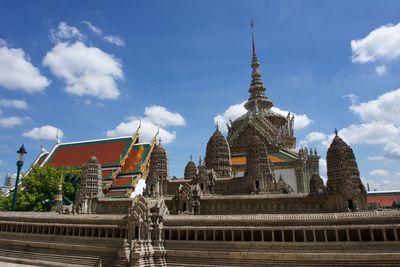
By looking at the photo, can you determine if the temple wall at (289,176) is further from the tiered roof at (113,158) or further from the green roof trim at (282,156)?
the tiered roof at (113,158)

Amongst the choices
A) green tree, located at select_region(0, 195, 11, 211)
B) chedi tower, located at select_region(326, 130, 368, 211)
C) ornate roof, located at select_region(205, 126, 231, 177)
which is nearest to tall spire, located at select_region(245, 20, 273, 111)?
ornate roof, located at select_region(205, 126, 231, 177)

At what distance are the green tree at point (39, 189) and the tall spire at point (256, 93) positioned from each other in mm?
44747

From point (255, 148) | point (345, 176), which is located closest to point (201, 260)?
point (345, 176)

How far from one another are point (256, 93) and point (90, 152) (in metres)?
40.7

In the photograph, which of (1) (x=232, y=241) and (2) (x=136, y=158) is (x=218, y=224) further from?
(2) (x=136, y=158)

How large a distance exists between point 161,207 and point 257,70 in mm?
64603

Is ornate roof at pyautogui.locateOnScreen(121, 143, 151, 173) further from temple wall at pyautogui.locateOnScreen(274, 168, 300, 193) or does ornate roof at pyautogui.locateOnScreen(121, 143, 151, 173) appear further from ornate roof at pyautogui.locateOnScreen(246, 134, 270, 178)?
temple wall at pyautogui.locateOnScreen(274, 168, 300, 193)

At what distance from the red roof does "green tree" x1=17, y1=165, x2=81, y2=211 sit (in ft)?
36.2

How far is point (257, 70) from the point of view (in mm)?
82312

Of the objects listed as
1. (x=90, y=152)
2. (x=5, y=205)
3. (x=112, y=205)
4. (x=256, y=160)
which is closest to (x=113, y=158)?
(x=90, y=152)

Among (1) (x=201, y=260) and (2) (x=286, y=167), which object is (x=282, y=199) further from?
(2) (x=286, y=167)

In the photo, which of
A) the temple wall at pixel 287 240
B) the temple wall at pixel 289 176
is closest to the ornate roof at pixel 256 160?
the temple wall at pixel 289 176

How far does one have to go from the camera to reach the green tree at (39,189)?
44281 mm

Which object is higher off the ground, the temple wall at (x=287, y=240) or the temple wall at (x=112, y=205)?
the temple wall at (x=112, y=205)
